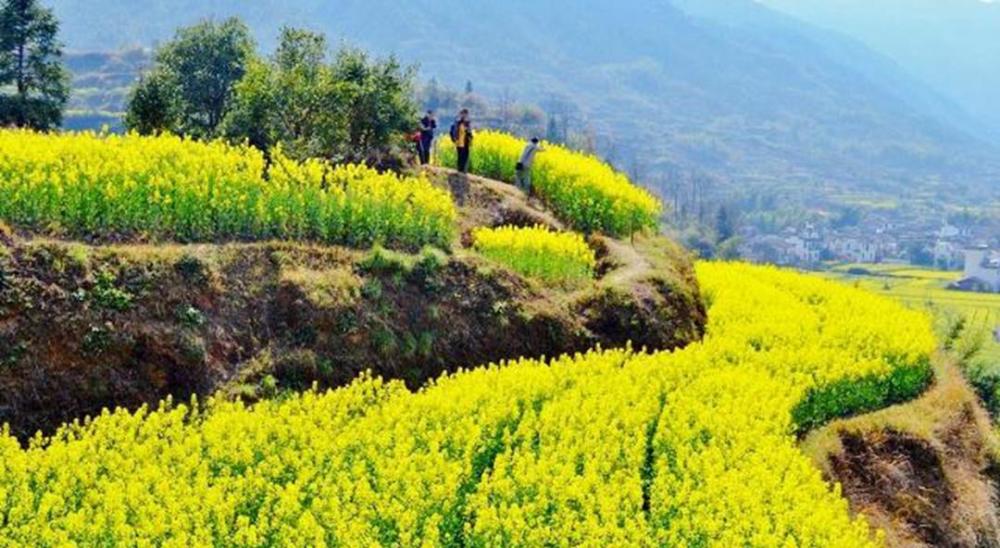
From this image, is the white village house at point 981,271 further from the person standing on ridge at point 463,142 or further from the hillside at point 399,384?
the hillside at point 399,384

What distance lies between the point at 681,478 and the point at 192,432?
5.72 meters

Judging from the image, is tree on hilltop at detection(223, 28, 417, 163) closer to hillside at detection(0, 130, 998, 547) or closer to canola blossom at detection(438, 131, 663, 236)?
canola blossom at detection(438, 131, 663, 236)

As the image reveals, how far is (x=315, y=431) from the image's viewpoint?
11.7 metres

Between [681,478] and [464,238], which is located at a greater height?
[464,238]

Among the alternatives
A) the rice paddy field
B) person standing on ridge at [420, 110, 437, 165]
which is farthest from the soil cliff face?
the rice paddy field

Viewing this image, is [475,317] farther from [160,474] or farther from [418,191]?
[160,474]

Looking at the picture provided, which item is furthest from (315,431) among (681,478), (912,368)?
(912,368)

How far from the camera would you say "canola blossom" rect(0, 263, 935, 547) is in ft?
31.5

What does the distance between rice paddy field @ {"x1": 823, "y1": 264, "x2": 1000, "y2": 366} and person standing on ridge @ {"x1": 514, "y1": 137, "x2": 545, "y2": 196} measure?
68.0 m

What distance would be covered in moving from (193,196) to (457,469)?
649cm

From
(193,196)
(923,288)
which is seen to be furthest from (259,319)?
(923,288)

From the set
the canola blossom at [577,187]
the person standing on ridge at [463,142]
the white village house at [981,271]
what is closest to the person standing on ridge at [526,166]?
the canola blossom at [577,187]

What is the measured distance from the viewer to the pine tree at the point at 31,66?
32.5 metres

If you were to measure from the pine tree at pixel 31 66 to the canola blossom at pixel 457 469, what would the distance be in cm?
2298
